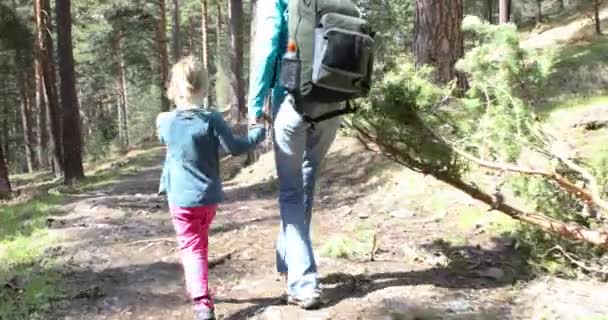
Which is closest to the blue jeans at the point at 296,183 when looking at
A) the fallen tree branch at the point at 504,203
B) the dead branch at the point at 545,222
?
the fallen tree branch at the point at 504,203

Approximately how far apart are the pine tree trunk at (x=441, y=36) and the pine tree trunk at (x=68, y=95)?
11109 mm

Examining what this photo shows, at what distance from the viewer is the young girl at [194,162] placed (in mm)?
3896

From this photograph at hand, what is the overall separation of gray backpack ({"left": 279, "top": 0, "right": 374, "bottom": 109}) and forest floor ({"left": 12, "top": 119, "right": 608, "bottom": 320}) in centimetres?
133

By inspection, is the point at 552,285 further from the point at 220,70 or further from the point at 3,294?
the point at 220,70

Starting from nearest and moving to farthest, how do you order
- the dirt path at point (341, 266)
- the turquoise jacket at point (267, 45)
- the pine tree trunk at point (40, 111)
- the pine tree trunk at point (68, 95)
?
the turquoise jacket at point (267, 45), the dirt path at point (341, 266), the pine tree trunk at point (68, 95), the pine tree trunk at point (40, 111)

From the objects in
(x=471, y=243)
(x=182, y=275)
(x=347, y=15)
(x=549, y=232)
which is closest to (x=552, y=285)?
(x=549, y=232)

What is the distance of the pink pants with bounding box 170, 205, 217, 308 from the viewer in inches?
155

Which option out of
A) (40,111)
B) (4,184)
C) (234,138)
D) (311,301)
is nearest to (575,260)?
(311,301)

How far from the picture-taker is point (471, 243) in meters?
5.09

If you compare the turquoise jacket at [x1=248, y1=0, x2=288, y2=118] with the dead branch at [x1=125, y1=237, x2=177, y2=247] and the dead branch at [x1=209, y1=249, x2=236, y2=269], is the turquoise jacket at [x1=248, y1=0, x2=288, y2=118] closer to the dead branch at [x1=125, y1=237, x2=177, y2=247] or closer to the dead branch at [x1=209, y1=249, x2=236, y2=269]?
the dead branch at [x1=209, y1=249, x2=236, y2=269]

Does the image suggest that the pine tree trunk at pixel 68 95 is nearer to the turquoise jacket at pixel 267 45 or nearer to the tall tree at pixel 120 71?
the turquoise jacket at pixel 267 45

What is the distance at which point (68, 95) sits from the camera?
54.0 ft

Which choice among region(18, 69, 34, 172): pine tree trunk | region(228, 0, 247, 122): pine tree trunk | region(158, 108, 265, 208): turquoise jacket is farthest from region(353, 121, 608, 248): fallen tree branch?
region(18, 69, 34, 172): pine tree trunk

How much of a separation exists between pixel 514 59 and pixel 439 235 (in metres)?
1.73
